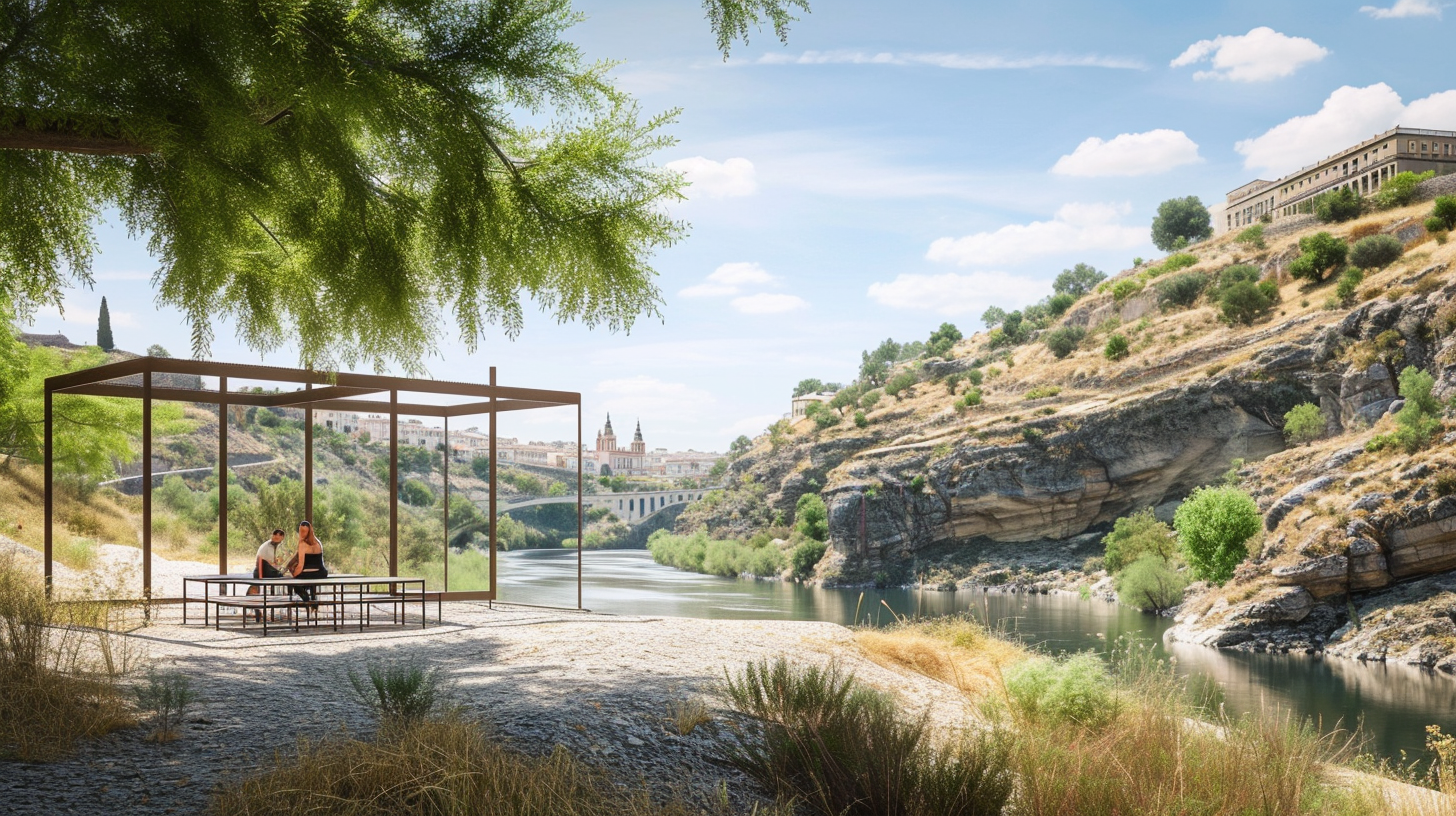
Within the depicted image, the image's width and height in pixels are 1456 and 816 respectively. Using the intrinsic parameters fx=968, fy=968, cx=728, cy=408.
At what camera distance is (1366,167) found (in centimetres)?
6406

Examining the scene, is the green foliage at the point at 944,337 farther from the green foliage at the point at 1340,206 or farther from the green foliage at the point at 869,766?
the green foliage at the point at 869,766

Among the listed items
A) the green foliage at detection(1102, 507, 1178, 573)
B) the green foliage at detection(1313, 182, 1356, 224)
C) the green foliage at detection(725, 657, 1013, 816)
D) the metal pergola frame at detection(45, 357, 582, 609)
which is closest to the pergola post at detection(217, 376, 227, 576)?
the metal pergola frame at detection(45, 357, 582, 609)

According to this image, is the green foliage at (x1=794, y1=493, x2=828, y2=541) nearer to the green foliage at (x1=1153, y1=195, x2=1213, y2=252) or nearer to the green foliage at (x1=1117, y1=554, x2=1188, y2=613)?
the green foliage at (x1=1117, y1=554, x2=1188, y2=613)

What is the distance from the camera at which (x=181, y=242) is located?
7.30 m

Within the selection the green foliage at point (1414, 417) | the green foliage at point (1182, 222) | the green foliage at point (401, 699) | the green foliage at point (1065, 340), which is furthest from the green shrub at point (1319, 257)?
the green foliage at point (401, 699)

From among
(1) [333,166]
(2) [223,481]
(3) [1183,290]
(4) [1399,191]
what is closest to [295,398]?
(2) [223,481]

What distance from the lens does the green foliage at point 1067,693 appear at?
272 inches

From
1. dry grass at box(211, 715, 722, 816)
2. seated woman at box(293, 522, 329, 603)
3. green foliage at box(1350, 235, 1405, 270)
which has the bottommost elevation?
dry grass at box(211, 715, 722, 816)

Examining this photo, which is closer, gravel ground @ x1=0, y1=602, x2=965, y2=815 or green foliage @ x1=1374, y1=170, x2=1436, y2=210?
gravel ground @ x1=0, y1=602, x2=965, y2=815

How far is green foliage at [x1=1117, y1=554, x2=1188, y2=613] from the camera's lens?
3612 centimetres

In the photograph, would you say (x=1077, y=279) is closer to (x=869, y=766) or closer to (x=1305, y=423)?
(x=1305, y=423)

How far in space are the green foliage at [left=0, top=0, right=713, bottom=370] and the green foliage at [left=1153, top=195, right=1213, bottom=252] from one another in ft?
284

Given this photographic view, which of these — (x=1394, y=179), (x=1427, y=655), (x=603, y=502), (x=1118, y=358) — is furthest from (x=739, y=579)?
(x=1394, y=179)

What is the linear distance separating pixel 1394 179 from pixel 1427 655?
3925cm
